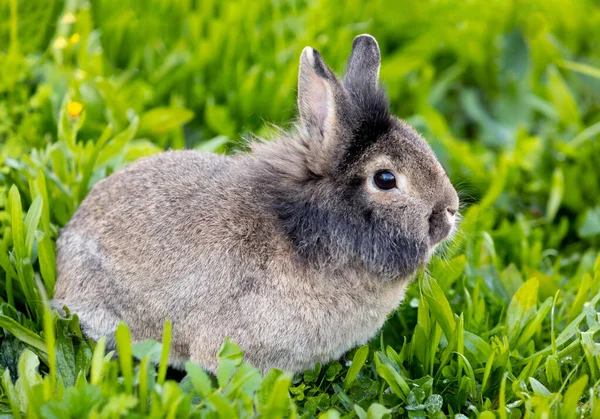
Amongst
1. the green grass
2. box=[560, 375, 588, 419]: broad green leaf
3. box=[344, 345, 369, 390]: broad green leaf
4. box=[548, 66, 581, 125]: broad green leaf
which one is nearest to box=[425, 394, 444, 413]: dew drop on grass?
the green grass

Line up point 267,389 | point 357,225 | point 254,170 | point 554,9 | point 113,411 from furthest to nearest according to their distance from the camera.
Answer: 1. point 554,9
2. point 254,170
3. point 357,225
4. point 267,389
5. point 113,411

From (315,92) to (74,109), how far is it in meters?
1.82

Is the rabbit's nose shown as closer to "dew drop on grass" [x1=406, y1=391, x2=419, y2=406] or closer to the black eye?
the black eye

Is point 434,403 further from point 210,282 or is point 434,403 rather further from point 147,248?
point 147,248

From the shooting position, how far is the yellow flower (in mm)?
4664

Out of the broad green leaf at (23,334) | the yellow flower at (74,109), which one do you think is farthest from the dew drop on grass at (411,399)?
the yellow flower at (74,109)

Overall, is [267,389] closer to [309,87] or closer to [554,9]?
[309,87]

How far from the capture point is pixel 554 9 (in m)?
7.30

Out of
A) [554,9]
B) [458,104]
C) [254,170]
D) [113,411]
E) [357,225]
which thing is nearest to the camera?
[113,411]

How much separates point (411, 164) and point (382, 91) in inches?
15.4

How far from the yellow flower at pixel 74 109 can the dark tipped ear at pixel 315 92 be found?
1721mm

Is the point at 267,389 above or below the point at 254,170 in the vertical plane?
below

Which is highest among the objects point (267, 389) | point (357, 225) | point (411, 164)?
point (411, 164)

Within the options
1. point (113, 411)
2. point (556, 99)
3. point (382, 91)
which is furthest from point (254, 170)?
point (556, 99)
